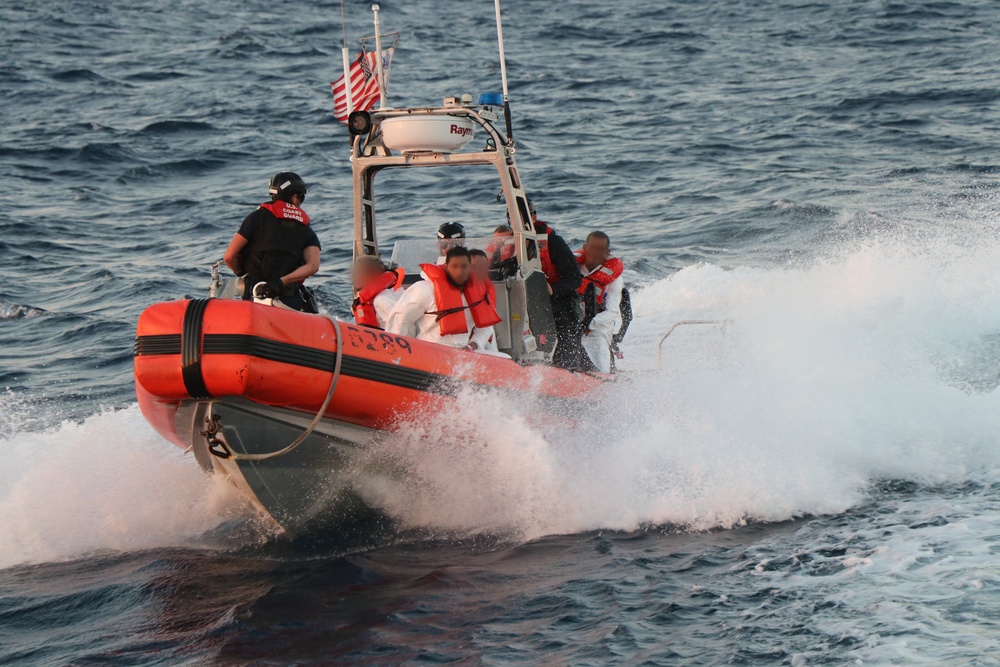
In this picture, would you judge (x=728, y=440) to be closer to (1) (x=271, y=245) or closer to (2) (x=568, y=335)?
(2) (x=568, y=335)

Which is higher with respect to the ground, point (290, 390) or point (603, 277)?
point (603, 277)

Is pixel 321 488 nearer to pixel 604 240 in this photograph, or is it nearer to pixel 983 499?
pixel 604 240

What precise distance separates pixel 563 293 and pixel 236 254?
195cm

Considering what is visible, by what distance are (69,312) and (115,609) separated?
Answer: 209 inches

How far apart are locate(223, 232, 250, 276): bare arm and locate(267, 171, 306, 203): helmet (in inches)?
10.4

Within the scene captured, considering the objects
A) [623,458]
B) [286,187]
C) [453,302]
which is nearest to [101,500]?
[286,187]

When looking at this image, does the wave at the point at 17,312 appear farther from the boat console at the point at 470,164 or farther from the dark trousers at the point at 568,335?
the dark trousers at the point at 568,335

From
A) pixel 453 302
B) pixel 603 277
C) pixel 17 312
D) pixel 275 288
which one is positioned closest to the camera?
pixel 275 288

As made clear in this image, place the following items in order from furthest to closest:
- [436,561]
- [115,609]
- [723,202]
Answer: [723,202]
[436,561]
[115,609]

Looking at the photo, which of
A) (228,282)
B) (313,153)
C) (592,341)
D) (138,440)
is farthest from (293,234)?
(313,153)

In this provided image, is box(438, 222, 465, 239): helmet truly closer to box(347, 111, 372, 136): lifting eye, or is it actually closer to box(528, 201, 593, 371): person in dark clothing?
box(528, 201, 593, 371): person in dark clothing

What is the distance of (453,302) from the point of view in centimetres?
552

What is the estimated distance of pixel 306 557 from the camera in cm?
516

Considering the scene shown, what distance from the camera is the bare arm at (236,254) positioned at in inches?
211
